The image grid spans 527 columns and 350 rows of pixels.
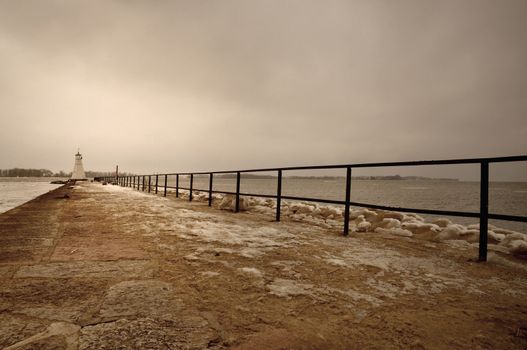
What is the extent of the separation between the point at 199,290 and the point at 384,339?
1.01m

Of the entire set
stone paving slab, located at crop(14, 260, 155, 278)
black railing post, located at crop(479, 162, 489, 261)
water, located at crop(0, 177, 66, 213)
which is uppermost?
black railing post, located at crop(479, 162, 489, 261)

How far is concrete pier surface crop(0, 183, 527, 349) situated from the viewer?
1.20 meters

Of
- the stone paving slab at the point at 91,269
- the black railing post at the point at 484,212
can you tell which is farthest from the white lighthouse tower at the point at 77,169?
the black railing post at the point at 484,212

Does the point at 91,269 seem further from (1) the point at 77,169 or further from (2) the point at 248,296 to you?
(1) the point at 77,169

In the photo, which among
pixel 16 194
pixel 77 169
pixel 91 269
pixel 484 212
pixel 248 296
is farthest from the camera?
pixel 77 169

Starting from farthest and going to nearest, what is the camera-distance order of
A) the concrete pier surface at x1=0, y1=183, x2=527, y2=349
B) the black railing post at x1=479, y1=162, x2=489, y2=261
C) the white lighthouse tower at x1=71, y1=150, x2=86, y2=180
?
the white lighthouse tower at x1=71, y1=150, x2=86, y2=180 < the black railing post at x1=479, y1=162, x2=489, y2=261 < the concrete pier surface at x1=0, y1=183, x2=527, y2=349

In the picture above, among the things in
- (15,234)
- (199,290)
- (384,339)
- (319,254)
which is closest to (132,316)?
(199,290)

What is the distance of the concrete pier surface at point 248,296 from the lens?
1.20 m

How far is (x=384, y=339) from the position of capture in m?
1.24

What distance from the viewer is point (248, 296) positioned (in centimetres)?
162

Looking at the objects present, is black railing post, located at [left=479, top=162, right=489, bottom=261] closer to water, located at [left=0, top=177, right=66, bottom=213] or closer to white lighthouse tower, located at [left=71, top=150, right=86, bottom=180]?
water, located at [left=0, top=177, right=66, bottom=213]

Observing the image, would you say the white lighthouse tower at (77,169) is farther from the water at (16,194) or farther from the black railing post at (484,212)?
the black railing post at (484,212)

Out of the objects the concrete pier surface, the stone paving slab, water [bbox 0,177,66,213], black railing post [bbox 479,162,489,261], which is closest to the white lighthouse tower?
water [bbox 0,177,66,213]

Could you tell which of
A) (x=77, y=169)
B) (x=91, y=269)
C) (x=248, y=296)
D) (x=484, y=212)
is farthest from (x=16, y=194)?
(x=77, y=169)
